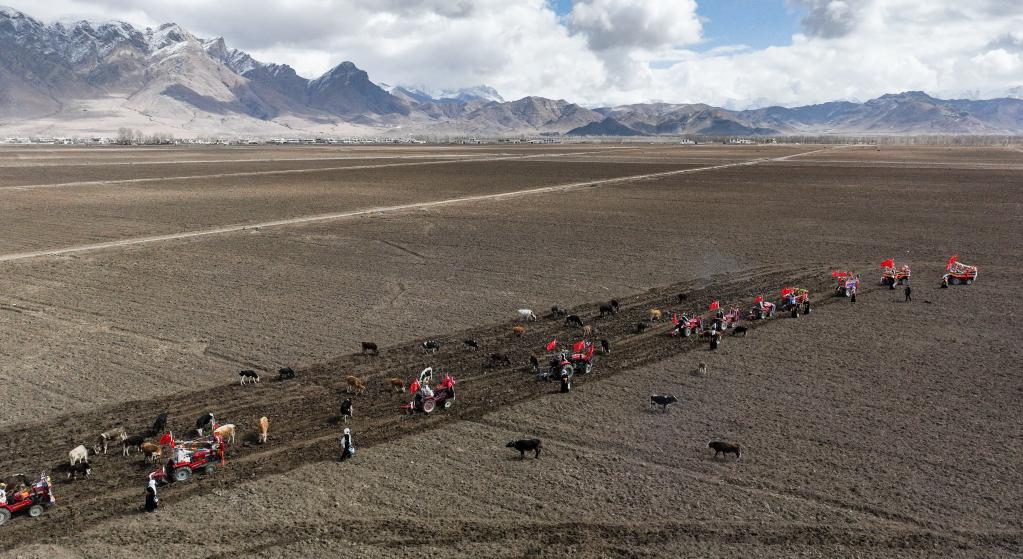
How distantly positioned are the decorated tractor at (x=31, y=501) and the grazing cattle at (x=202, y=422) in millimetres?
2824

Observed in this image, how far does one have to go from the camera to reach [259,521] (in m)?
10.6

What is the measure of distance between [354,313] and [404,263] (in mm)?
8194

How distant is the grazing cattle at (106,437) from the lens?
1266cm

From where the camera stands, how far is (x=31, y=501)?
10688 mm

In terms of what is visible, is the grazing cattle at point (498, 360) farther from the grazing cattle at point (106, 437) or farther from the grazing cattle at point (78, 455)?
the grazing cattle at point (78, 455)

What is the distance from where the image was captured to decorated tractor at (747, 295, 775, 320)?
70.4ft

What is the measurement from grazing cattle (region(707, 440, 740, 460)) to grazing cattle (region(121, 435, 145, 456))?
10577mm

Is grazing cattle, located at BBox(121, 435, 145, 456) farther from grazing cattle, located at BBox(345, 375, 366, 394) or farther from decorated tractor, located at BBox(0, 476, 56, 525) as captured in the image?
grazing cattle, located at BBox(345, 375, 366, 394)

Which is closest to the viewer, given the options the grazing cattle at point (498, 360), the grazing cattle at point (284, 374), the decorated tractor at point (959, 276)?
the grazing cattle at point (284, 374)

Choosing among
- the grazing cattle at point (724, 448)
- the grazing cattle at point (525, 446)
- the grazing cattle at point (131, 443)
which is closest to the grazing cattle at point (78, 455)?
the grazing cattle at point (131, 443)

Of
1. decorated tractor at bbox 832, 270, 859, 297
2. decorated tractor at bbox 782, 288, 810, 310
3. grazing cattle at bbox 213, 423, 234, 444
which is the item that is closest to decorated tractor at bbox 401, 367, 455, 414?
grazing cattle at bbox 213, 423, 234, 444

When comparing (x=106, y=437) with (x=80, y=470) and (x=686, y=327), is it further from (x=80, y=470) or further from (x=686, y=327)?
(x=686, y=327)

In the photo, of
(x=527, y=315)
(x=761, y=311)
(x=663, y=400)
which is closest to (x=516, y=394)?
(x=663, y=400)

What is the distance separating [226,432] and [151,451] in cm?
126
